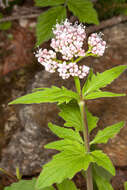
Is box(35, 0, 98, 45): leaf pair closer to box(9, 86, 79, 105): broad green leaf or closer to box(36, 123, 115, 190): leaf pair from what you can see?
box(9, 86, 79, 105): broad green leaf

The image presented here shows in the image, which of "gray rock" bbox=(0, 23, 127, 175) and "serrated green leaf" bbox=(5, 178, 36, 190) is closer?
"serrated green leaf" bbox=(5, 178, 36, 190)

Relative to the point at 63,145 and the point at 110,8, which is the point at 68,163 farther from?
the point at 110,8

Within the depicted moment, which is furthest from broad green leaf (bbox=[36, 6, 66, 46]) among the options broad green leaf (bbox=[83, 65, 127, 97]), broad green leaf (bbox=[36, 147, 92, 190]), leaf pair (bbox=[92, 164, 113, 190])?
leaf pair (bbox=[92, 164, 113, 190])

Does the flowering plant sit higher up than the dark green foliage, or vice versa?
Answer: the dark green foliage

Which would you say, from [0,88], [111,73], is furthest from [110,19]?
[111,73]

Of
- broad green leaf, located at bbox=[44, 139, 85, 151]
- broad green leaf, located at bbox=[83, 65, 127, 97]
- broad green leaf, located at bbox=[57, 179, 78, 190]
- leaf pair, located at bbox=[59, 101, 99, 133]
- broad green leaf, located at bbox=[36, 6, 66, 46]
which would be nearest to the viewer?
broad green leaf, located at bbox=[83, 65, 127, 97]

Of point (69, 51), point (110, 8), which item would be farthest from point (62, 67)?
point (110, 8)

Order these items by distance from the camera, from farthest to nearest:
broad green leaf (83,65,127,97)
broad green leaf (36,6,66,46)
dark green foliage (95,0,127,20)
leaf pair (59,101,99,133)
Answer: dark green foliage (95,0,127,20)
broad green leaf (36,6,66,46)
leaf pair (59,101,99,133)
broad green leaf (83,65,127,97)
